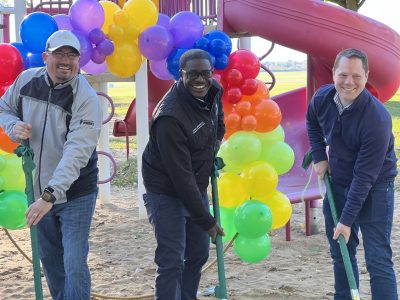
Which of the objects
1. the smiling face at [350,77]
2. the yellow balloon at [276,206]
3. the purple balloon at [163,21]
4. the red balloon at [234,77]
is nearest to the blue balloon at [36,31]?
the purple balloon at [163,21]

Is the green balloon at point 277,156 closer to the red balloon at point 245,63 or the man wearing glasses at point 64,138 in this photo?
the red balloon at point 245,63

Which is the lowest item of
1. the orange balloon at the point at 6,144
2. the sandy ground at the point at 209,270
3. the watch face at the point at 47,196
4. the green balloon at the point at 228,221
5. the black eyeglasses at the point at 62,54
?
the sandy ground at the point at 209,270

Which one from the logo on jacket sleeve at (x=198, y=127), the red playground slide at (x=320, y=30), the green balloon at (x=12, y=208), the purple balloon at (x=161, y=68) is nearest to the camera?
the logo on jacket sleeve at (x=198, y=127)

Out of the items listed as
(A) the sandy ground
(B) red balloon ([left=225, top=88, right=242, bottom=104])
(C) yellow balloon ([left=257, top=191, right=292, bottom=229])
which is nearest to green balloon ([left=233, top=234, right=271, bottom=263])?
(C) yellow balloon ([left=257, top=191, right=292, bottom=229])

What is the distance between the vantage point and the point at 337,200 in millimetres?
3938

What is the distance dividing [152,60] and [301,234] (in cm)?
281

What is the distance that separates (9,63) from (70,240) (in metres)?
1.62

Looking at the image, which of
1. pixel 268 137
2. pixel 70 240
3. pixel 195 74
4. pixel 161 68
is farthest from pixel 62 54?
pixel 268 137

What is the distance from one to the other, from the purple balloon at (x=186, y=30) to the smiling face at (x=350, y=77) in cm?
147

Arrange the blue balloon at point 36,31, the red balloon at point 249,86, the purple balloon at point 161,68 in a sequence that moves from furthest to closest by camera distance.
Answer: the purple balloon at point 161,68 < the red balloon at point 249,86 < the blue balloon at point 36,31

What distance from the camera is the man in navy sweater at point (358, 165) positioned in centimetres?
356

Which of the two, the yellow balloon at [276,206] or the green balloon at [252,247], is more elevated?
the yellow balloon at [276,206]

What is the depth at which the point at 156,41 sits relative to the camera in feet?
15.5

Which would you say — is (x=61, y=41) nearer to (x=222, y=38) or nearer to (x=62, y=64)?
(x=62, y=64)
